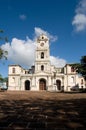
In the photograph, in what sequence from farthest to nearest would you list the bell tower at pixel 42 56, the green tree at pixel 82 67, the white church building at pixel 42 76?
the bell tower at pixel 42 56, the white church building at pixel 42 76, the green tree at pixel 82 67

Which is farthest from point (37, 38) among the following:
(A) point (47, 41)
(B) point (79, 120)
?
(B) point (79, 120)

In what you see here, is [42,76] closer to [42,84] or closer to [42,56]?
[42,84]

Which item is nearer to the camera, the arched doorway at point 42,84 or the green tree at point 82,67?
the green tree at point 82,67

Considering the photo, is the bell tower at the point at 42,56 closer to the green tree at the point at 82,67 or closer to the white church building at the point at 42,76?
the white church building at the point at 42,76

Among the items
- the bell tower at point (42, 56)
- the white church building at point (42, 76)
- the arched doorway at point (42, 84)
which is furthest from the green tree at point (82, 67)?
the arched doorway at point (42, 84)

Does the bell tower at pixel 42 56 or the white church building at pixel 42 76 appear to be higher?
the bell tower at pixel 42 56

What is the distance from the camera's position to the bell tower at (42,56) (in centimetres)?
6372

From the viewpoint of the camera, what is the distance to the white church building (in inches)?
2450

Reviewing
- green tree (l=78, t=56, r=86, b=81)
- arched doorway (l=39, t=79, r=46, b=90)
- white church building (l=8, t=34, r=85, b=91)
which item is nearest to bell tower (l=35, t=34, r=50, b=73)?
white church building (l=8, t=34, r=85, b=91)

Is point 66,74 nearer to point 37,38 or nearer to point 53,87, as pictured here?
point 53,87

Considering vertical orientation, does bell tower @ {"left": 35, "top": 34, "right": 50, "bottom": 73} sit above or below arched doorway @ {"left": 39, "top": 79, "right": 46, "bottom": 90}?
above

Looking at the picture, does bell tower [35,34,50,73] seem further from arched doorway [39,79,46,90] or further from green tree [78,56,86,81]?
green tree [78,56,86,81]

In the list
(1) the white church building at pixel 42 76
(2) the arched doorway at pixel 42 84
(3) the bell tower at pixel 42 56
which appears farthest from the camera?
(3) the bell tower at pixel 42 56

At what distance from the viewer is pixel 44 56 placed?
64688 mm
